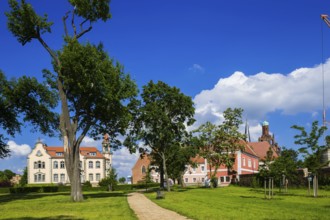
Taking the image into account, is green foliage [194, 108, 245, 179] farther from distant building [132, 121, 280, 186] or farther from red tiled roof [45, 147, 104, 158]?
red tiled roof [45, 147, 104, 158]

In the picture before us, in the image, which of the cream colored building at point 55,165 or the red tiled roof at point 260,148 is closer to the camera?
the cream colored building at point 55,165

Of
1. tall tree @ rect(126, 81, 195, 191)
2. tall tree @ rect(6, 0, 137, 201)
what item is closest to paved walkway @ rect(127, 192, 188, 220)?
tall tree @ rect(6, 0, 137, 201)

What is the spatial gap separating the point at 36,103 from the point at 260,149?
65.6m

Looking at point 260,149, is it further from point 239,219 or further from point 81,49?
point 239,219

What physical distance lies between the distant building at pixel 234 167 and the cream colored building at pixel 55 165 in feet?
38.8

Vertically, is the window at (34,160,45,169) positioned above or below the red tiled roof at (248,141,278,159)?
below

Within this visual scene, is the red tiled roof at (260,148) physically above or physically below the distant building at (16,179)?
above

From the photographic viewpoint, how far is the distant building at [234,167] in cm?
7300

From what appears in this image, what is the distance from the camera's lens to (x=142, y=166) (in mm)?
102062

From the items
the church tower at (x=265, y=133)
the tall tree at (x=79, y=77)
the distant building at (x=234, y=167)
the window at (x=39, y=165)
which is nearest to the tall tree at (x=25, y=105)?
the tall tree at (x=79, y=77)

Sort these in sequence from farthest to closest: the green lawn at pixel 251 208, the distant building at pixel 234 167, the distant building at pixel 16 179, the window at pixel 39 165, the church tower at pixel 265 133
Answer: the distant building at pixel 16 179 < the church tower at pixel 265 133 < the window at pixel 39 165 < the distant building at pixel 234 167 < the green lawn at pixel 251 208

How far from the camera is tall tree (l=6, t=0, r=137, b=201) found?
30141 mm

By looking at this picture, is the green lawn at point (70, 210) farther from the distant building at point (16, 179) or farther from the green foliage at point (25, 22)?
the distant building at point (16, 179)

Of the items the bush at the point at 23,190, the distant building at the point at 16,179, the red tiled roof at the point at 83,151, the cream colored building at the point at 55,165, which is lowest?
the distant building at the point at 16,179
